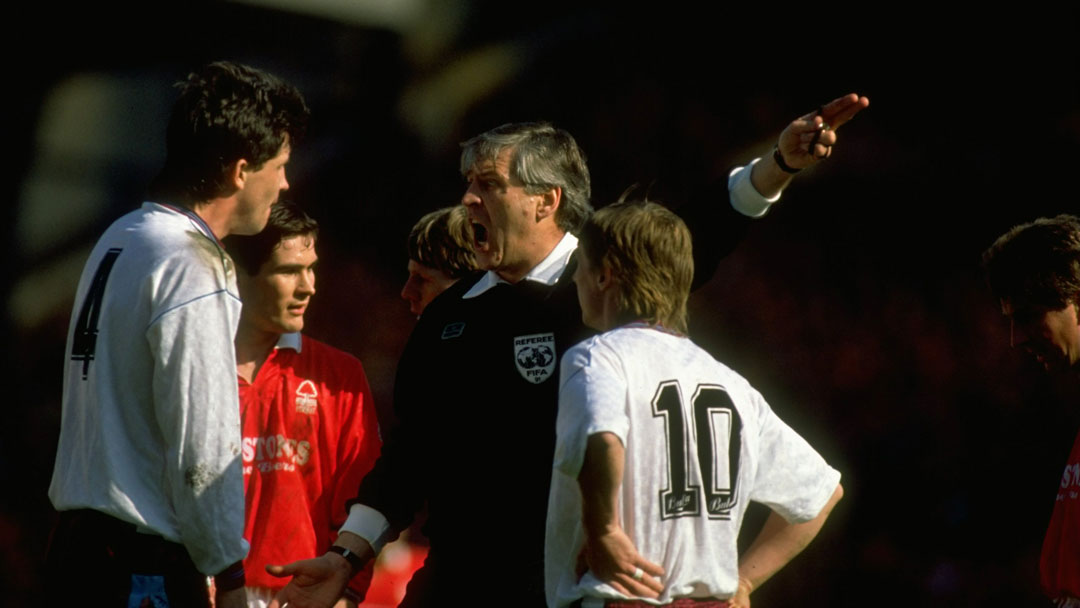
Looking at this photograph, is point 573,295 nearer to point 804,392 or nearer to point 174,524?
point 174,524

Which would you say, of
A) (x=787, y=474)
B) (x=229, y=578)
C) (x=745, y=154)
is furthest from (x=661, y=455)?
(x=745, y=154)

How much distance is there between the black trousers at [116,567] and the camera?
2547mm

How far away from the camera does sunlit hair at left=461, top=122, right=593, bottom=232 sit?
3408mm

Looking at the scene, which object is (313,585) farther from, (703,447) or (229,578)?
(703,447)

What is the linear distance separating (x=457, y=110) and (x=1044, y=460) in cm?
330

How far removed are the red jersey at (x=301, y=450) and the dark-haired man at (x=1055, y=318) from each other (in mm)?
1798

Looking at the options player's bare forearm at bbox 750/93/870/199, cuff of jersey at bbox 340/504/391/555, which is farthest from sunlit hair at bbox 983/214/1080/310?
cuff of jersey at bbox 340/504/391/555

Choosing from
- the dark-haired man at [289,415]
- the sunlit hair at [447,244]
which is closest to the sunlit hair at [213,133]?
the dark-haired man at [289,415]

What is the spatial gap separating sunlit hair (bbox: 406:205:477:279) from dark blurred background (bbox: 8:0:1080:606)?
98.1 inches

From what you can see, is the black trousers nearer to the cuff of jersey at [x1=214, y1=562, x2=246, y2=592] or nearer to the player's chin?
the cuff of jersey at [x1=214, y1=562, x2=246, y2=592]

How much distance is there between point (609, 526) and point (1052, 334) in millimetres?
1275

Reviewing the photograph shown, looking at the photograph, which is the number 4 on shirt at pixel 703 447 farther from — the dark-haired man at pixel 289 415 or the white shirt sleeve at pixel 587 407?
the dark-haired man at pixel 289 415

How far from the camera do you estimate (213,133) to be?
110 inches

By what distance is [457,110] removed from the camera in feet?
22.4
